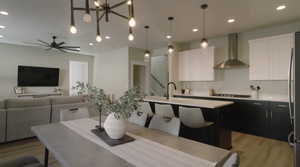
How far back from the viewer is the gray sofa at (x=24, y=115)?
3.16m

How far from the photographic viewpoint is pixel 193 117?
2.49 metres

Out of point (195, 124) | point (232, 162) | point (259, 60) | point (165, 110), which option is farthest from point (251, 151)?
point (232, 162)

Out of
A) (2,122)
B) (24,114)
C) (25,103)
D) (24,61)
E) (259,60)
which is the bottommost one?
(2,122)

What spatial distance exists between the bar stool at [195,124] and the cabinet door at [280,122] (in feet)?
6.33

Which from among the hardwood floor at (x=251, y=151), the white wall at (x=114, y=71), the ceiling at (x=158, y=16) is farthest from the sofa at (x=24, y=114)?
the white wall at (x=114, y=71)

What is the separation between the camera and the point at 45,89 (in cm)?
702

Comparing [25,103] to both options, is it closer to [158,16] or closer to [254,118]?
[158,16]

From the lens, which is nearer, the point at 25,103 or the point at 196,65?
the point at 25,103

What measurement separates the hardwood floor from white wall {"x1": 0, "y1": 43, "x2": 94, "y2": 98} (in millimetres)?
4216

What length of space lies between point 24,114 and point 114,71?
13.4 ft

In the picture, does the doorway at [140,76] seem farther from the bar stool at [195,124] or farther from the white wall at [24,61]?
the bar stool at [195,124]

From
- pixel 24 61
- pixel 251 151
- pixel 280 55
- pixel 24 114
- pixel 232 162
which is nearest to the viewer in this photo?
pixel 232 162

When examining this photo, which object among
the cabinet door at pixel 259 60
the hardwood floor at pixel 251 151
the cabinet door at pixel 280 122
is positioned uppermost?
the cabinet door at pixel 259 60

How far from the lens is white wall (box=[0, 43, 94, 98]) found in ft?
19.9
